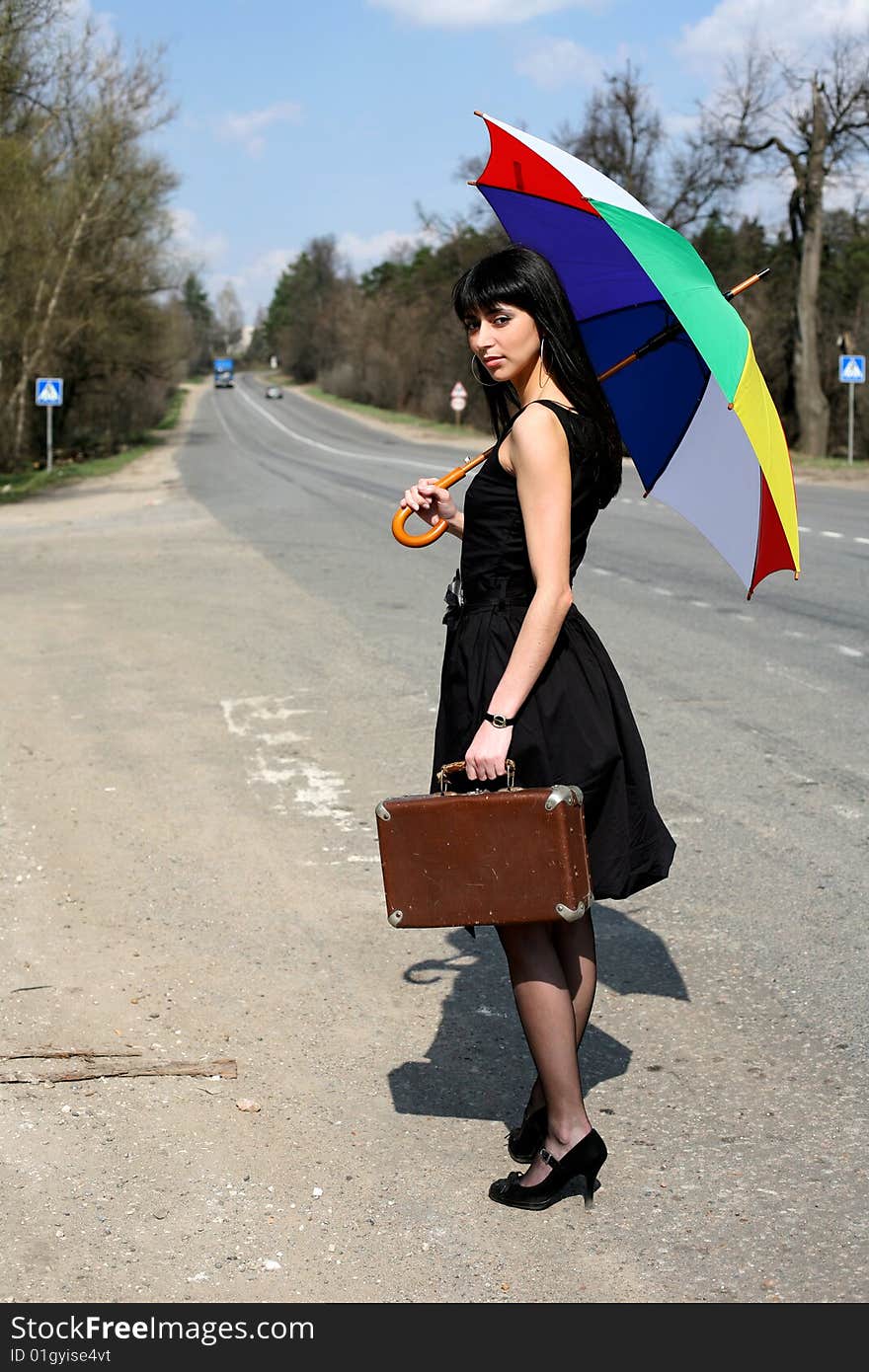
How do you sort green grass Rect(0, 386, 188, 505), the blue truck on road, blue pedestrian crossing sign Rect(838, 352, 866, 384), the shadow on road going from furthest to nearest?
the blue truck on road, green grass Rect(0, 386, 188, 505), blue pedestrian crossing sign Rect(838, 352, 866, 384), the shadow on road

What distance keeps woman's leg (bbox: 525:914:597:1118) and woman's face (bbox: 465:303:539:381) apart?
3.96 ft

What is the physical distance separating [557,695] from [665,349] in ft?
3.27

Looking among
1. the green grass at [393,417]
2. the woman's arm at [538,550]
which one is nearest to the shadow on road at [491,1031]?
the woman's arm at [538,550]

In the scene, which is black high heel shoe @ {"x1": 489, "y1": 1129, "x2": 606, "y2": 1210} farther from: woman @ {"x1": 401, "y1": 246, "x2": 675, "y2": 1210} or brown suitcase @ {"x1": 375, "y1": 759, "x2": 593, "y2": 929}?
brown suitcase @ {"x1": 375, "y1": 759, "x2": 593, "y2": 929}

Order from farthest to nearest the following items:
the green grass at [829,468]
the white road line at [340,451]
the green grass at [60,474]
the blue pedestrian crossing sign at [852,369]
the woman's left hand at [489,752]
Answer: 1. the white road line at [340,451]
2. the green grass at [60,474]
3. the green grass at [829,468]
4. the blue pedestrian crossing sign at [852,369]
5. the woman's left hand at [489,752]

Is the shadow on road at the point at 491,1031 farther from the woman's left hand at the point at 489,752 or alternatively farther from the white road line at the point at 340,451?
the white road line at the point at 340,451

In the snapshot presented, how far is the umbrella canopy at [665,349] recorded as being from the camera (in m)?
3.32

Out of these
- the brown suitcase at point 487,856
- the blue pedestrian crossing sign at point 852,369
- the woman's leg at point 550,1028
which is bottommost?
the woman's leg at point 550,1028

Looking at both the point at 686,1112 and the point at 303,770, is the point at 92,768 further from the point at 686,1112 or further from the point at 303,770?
the point at 686,1112

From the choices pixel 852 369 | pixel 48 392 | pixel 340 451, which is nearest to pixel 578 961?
pixel 852 369

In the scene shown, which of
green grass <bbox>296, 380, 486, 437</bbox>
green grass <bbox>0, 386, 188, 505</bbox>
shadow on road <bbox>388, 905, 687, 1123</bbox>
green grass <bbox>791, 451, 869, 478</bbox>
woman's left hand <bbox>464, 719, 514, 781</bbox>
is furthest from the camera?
green grass <bbox>296, 380, 486, 437</bbox>

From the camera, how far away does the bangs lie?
3.23m

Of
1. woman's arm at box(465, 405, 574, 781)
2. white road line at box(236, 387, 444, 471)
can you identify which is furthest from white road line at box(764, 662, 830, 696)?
white road line at box(236, 387, 444, 471)

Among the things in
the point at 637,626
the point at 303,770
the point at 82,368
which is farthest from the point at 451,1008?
the point at 82,368
